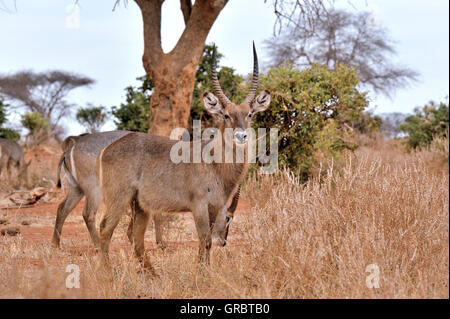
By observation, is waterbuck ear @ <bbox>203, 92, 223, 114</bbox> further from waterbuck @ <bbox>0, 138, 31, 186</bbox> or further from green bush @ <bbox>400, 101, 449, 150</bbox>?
green bush @ <bbox>400, 101, 449, 150</bbox>

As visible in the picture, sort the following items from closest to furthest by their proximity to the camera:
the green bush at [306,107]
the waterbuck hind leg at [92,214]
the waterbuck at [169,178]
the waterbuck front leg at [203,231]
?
the waterbuck front leg at [203,231]
the waterbuck at [169,178]
the waterbuck hind leg at [92,214]
the green bush at [306,107]

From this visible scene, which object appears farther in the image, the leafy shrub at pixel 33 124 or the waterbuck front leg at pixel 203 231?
the leafy shrub at pixel 33 124

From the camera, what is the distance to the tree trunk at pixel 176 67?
885 centimetres

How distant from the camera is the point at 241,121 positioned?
4918 millimetres

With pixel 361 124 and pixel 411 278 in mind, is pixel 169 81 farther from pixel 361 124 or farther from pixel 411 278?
pixel 361 124

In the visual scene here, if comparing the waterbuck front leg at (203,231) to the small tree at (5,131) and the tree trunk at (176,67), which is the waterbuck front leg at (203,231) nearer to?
the tree trunk at (176,67)

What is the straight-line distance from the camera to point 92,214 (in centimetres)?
625

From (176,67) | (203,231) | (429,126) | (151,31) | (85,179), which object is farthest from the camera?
(429,126)

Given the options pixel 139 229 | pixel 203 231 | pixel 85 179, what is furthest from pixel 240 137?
pixel 85 179

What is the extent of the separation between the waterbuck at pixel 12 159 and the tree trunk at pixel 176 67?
6.14 m

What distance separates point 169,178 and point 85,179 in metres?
2.04

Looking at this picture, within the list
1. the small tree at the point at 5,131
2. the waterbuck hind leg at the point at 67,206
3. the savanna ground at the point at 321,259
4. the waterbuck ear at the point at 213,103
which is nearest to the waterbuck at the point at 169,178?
the waterbuck ear at the point at 213,103

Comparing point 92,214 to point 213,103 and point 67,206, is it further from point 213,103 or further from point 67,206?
point 213,103
